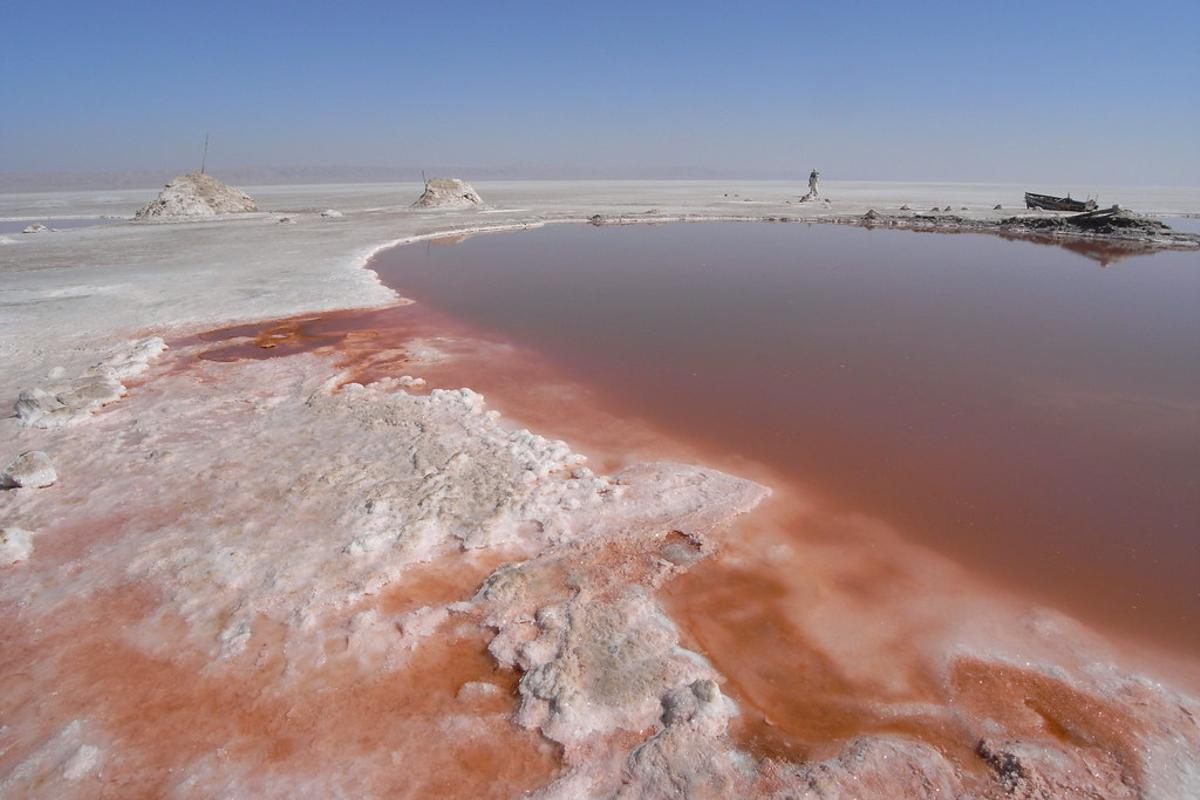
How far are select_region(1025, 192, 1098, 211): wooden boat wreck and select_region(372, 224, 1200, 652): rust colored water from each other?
45.5 feet

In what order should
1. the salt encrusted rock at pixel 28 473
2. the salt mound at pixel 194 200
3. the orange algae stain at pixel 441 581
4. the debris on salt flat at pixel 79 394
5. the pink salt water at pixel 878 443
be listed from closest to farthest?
the pink salt water at pixel 878 443 < the orange algae stain at pixel 441 581 < the salt encrusted rock at pixel 28 473 < the debris on salt flat at pixel 79 394 < the salt mound at pixel 194 200

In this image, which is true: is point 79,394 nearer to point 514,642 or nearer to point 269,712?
point 269,712

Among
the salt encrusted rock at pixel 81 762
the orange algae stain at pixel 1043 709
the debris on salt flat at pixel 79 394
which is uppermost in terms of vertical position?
the debris on salt flat at pixel 79 394

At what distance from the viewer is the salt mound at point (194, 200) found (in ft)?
90.2

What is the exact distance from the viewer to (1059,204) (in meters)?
29.3

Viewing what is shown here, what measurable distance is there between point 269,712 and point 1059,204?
122ft

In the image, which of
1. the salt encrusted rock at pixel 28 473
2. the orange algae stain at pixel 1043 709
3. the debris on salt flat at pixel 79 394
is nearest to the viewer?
the orange algae stain at pixel 1043 709

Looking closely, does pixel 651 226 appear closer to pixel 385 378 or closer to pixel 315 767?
pixel 385 378

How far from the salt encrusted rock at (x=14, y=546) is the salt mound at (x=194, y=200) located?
29.3 m

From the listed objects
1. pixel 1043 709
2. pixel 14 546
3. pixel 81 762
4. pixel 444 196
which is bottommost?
pixel 81 762

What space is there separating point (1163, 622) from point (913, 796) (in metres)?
2.32

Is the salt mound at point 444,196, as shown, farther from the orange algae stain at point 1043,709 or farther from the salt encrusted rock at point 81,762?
the orange algae stain at point 1043,709

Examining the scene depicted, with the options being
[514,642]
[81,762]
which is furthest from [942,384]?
[81,762]

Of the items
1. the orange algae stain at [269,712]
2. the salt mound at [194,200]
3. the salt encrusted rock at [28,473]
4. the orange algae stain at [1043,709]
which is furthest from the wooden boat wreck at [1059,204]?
the salt mound at [194,200]
